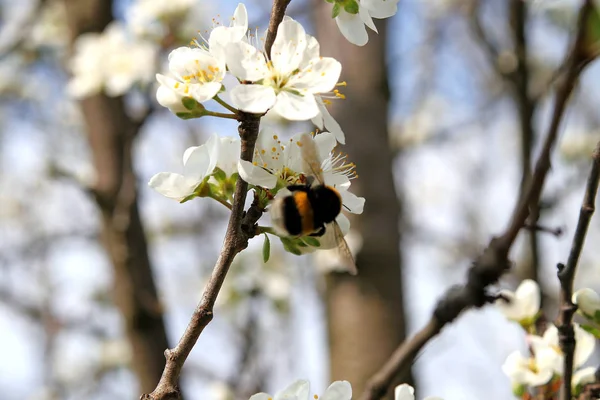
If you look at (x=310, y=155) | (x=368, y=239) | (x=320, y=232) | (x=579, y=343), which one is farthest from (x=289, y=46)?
(x=368, y=239)

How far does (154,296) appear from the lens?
2096mm

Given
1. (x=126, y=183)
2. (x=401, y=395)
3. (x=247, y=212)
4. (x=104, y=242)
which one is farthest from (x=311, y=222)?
(x=104, y=242)

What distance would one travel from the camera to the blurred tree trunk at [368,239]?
1954 millimetres

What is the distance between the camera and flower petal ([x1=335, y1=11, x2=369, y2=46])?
863 mm

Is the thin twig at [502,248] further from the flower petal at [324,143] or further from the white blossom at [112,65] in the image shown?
the white blossom at [112,65]

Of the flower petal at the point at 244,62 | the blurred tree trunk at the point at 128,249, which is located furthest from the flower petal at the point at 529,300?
the blurred tree trunk at the point at 128,249

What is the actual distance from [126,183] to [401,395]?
1.42 meters

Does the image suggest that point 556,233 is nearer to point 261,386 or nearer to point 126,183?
point 126,183

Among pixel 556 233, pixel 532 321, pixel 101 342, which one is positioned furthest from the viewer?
pixel 101 342

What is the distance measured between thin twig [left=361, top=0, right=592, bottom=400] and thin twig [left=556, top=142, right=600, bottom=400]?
188 mm

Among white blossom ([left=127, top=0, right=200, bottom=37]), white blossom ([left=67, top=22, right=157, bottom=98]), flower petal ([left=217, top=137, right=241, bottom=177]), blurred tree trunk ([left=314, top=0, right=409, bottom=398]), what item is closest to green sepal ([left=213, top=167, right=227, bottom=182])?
flower petal ([left=217, top=137, right=241, bottom=177])

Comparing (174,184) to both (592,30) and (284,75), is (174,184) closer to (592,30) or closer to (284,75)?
(284,75)

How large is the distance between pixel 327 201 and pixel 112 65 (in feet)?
5.24

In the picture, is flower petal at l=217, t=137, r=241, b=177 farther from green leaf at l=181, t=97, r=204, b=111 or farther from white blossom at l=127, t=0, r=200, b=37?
white blossom at l=127, t=0, r=200, b=37
